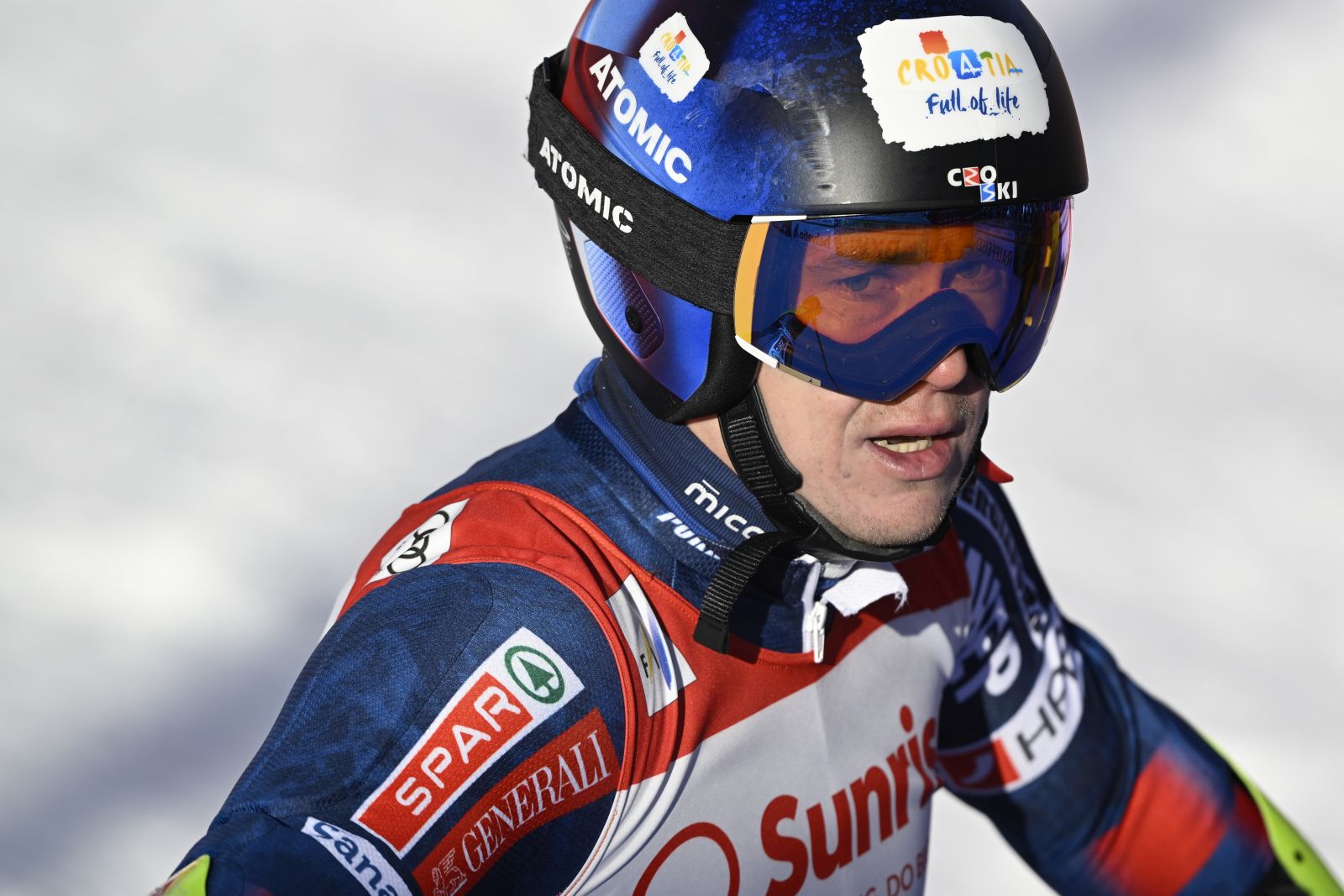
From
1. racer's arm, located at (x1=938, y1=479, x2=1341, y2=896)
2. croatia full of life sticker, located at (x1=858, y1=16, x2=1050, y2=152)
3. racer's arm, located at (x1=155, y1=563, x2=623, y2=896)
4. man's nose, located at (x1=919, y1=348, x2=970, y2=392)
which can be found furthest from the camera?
racer's arm, located at (x1=938, y1=479, x2=1341, y2=896)

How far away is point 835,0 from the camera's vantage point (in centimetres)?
216

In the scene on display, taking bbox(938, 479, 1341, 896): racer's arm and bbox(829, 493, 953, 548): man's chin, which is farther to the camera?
bbox(938, 479, 1341, 896): racer's arm

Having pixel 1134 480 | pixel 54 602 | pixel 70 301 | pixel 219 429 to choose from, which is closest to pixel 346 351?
pixel 219 429

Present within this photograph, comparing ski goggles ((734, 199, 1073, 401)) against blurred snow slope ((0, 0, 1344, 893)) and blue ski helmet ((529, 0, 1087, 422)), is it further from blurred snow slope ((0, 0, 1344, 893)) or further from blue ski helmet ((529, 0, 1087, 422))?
blurred snow slope ((0, 0, 1344, 893))

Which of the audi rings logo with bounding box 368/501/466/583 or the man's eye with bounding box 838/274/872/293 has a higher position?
the man's eye with bounding box 838/274/872/293

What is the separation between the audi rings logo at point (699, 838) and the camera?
2.23m

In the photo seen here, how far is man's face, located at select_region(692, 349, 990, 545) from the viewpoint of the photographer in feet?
7.38

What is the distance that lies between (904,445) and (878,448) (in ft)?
→ 0.13

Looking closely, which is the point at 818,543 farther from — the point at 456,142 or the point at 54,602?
the point at 456,142

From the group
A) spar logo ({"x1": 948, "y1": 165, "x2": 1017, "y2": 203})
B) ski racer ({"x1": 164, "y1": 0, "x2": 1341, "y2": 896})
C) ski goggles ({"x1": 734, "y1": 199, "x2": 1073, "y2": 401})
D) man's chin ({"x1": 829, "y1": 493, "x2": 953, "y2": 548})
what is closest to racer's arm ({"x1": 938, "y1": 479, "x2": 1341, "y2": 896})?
ski racer ({"x1": 164, "y1": 0, "x2": 1341, "y2": 896})

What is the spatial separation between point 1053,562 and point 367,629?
9.12ft

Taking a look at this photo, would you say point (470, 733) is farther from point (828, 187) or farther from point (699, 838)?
point (828, 187)

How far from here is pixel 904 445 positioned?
7.54 ft

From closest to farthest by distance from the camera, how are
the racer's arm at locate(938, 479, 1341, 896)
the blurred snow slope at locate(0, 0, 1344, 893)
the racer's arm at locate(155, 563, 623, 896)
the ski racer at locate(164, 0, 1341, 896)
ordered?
the racer's arm at locate(155, 563, 623, 896)
the ski racer at locate(164, 0, 1341, 896)
the racer's arm at locate(938, 479, 1341, 896)
the blurred snow slope at locate(0, 0, 1344, 893)
